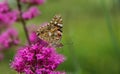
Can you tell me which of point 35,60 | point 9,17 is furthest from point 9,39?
point 35,60

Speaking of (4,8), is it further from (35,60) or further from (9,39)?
(35,60)

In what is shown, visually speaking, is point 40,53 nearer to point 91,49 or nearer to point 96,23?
point 91,49

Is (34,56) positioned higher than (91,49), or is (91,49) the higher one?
(34,56)

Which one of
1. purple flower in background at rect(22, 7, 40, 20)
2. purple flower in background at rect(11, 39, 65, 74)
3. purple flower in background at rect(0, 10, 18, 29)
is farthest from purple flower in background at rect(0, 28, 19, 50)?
purple flower in background at rect(11, 39, 65, 74)

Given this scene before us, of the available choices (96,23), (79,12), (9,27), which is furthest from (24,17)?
(79,12)

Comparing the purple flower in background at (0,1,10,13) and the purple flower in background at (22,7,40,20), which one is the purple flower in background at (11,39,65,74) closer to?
the purple flower in background at (22,7,40,20)

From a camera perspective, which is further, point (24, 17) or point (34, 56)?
point (24, 17)

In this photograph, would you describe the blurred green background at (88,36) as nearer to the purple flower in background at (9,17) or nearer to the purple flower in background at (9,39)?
the purple flower in background at (9,39)

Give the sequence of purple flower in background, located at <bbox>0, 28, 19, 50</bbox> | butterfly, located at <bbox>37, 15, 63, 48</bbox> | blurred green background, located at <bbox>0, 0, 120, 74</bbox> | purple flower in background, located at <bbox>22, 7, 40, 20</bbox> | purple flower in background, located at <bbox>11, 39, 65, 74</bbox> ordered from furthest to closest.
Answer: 1. blurred green background, located at <bbox>0, 0, 120, 74</bbox>
2. purple flower in background, located at <bbox>0, 28, 19, 50</bbox>
3. purple flower in background, located at <bbox>22, 7, 40, 20</bbox>
4. butterfly, located at <bbox>37, 15, 63, 48</bbox>
5. purple flower in background, located at <bbox>11, 39, 65, 74</bbox>
